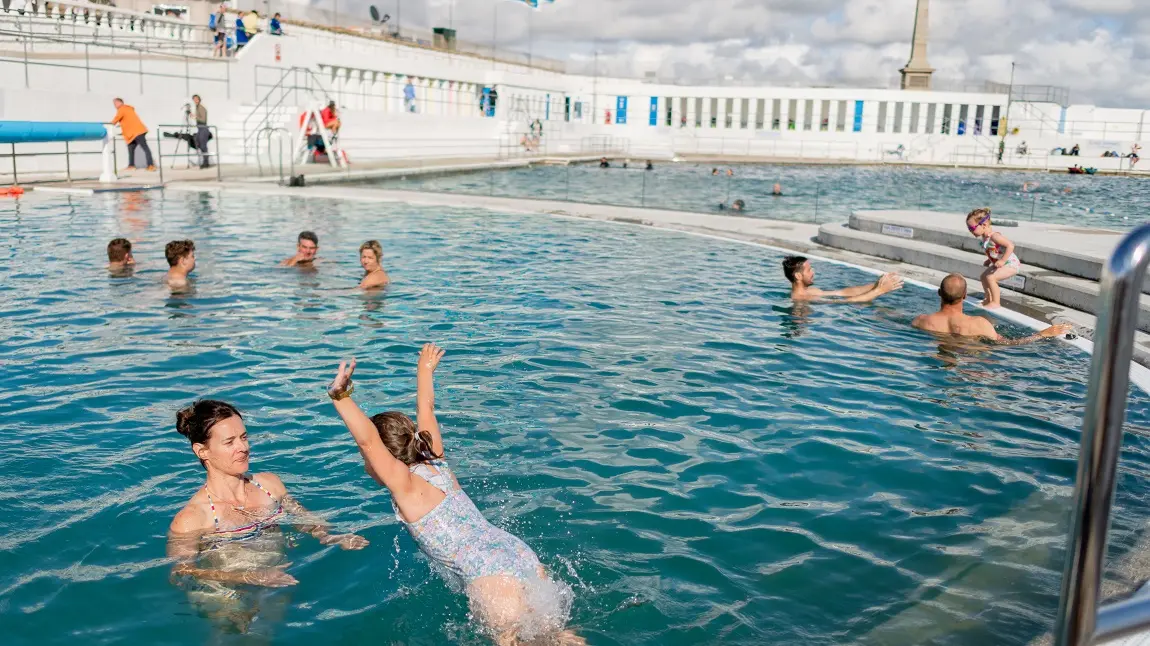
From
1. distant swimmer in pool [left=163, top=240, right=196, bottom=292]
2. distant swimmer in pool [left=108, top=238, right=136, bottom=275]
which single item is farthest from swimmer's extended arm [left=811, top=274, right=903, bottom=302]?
distant swimmer in pool [left=108, top=238, right=136, bottom=275]

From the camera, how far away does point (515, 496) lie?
5289 millimetres

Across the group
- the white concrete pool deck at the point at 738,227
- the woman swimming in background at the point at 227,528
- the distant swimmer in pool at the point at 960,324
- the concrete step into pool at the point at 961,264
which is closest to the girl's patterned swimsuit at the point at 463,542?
the woman swimming in background at the point at 227,528

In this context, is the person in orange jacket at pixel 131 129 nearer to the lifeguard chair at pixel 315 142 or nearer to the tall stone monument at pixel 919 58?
the lifeguard chair at pixel 315 142

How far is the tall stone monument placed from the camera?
237ft

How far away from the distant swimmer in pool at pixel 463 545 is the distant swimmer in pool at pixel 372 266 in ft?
21.4

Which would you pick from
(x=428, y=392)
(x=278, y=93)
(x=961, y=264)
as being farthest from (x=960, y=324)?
(x=278, y=93)

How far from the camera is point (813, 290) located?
423 inches

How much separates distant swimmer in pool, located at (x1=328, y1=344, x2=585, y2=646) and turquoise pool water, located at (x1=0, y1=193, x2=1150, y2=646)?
0.16 m

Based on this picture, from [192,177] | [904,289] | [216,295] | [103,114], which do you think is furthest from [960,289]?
[103,114]

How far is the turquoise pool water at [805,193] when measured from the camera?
23.9 meters

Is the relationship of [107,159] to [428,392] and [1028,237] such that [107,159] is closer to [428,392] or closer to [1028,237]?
[1028,237]

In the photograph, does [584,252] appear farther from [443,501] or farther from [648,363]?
[443,501]

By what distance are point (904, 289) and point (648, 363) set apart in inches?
197

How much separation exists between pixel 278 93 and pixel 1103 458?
32845 millimetres
